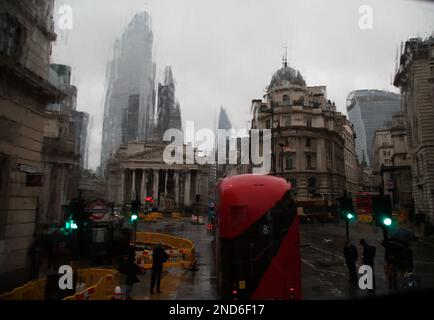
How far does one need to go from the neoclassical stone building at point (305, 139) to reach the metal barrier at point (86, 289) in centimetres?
3818

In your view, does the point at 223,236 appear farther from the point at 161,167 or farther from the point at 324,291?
the point at 161,167

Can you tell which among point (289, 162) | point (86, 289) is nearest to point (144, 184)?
point (289, 162)

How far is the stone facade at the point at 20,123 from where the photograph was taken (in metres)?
12.0

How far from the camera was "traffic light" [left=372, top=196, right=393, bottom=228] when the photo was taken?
30.2 feet

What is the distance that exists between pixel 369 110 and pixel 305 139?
90.5 metres

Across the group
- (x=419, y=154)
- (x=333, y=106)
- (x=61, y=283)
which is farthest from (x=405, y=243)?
(x=333, y=106)

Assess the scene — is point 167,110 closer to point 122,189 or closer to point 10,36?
point 122,189

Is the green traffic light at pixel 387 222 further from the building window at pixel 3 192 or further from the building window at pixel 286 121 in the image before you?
the building window at pixel 286 121

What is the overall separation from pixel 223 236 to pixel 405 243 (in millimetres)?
5704

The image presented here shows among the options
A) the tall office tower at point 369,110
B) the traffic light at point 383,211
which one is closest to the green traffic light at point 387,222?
the traffic light at point 383,211

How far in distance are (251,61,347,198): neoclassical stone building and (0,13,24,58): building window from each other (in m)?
37.9

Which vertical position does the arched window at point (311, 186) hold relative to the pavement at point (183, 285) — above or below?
above

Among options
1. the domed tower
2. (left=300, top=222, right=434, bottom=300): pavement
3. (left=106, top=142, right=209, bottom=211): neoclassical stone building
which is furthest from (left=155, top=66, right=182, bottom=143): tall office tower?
(left=300, top=222, right=434, bottom=300): pavement

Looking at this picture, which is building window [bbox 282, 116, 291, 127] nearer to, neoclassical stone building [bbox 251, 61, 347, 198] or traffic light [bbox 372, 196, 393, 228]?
neoclassical stone building [bbox 251, 61, 347, 198]
